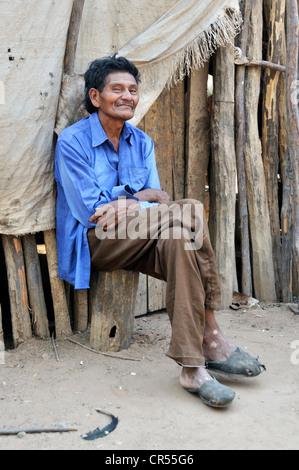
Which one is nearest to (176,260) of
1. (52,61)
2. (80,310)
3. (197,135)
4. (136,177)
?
(136,177)

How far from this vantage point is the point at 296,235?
12.6ft

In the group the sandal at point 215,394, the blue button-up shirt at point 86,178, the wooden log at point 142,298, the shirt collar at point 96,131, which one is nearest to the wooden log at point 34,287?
the blue button-up shirt at point 86,178

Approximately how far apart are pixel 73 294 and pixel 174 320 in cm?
107

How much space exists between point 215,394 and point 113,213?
1.01 m

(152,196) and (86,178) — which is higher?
(86,178)

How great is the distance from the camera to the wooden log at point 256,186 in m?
4.02

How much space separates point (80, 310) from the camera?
133 inches

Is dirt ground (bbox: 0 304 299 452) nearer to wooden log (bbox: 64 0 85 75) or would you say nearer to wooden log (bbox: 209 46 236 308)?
wooden log (bbox: 209 46 236 308)

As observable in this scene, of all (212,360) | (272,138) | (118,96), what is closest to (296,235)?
(272,138)

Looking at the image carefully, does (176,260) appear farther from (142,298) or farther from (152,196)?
(142,298)

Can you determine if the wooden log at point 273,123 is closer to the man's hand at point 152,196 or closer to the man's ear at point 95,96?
the man's hand at point 152,196

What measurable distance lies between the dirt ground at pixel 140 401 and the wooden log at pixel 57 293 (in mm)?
86

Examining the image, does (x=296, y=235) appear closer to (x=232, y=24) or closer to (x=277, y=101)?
(x=277, y=101)

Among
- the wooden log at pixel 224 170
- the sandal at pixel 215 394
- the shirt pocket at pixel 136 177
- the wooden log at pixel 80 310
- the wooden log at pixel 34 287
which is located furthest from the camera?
the wooden log at pixel 224 170
